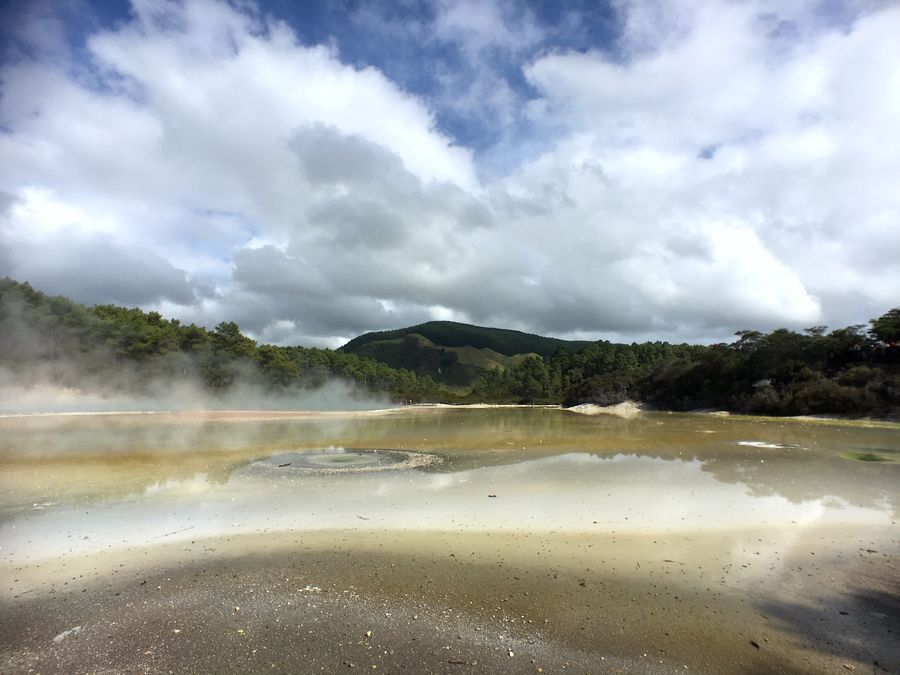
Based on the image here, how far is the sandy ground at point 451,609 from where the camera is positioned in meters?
4.61

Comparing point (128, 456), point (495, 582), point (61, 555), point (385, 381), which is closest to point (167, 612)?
point (61, 555)

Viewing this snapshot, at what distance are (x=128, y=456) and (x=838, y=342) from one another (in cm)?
6600

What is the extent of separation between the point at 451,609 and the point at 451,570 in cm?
124

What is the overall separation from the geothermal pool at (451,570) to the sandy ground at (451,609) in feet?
0.10

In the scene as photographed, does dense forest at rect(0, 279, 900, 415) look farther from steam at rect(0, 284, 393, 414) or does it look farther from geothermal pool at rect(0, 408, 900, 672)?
geothermal pool at rect(0, 408, 900, 672)

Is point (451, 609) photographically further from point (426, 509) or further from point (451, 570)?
point (426, 509)

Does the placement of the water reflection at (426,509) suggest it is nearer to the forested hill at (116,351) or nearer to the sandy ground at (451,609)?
the sandy ground at (451,609)

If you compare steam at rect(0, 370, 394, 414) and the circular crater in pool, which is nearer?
the circular crater in pool

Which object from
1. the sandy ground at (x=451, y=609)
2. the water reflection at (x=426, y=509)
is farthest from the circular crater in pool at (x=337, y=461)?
the sandy ground at (x=451, y=609)

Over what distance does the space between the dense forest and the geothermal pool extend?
134ft

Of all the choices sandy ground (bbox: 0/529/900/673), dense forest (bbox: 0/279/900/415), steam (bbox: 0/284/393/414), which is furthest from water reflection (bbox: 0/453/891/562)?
steam (bbox: 0/284/393/414)

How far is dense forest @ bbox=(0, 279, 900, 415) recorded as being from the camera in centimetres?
4706

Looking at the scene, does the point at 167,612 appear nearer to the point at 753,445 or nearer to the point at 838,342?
the point at 753,445

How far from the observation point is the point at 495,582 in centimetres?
640
